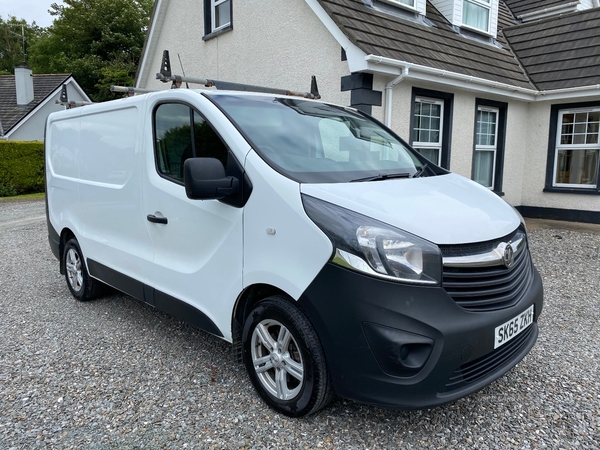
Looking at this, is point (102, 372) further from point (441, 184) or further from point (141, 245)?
point (441, 184)

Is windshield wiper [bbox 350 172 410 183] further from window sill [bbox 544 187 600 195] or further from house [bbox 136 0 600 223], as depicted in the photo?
window sill [bbox 544 187 600 195]

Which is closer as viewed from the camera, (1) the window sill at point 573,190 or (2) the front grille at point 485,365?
(2) the front grille at point 485,365

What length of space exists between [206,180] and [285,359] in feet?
3.64

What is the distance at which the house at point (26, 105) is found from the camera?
22.8 meters

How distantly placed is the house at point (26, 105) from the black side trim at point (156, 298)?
21395 mm

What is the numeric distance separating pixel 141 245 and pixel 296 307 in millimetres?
1676

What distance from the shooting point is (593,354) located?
12.0 ft

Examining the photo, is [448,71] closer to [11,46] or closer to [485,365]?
[485,365]

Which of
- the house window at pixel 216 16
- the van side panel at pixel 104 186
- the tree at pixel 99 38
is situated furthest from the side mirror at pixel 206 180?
the tree at pixel 99 38

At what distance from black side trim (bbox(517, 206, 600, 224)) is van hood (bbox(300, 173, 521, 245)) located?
8262 mm

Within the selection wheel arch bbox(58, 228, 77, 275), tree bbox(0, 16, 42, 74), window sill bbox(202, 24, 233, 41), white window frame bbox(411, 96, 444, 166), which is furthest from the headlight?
tree bbox(0, 16, 42, 74)

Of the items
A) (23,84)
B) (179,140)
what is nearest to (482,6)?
(179,140)

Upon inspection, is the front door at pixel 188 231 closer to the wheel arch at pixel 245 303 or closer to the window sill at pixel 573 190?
the wheel arch at pixel 245 303

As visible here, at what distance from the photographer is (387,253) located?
233 centimetres
